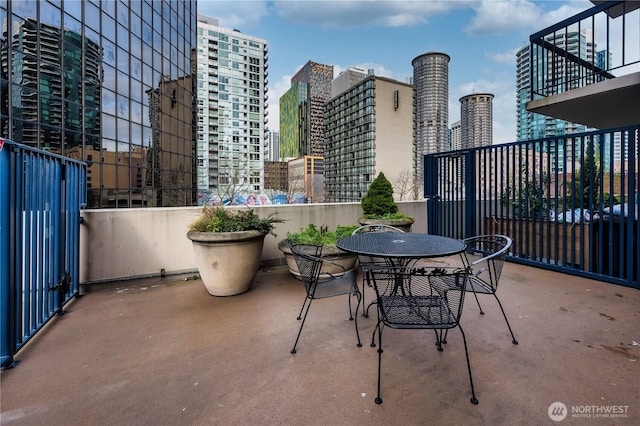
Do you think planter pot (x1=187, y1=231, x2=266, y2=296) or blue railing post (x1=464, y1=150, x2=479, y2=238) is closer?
planter pot (x1=187, y1=231, x2=266, y2=296)

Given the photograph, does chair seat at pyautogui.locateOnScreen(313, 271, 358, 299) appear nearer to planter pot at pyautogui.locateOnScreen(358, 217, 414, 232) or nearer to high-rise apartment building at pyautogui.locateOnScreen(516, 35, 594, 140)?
planter pot at pyautogui.locateOnScreen(358, 217, 414, 232)

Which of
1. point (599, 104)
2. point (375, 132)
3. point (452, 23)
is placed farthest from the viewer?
point (375, 132)

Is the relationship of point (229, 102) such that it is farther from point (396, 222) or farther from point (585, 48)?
point (396, 222)

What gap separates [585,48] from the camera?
5328 mm

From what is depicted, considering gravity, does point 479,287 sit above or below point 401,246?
below

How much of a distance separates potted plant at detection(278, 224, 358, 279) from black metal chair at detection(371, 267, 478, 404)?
1.45m

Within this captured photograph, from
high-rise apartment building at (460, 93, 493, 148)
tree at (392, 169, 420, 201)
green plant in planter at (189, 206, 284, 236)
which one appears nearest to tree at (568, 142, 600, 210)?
green plant in planter at (189, 206, 284, 236)

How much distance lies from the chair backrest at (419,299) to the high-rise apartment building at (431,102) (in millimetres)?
82535

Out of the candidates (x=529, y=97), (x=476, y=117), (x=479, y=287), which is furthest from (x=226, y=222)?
(x=476, y=117)

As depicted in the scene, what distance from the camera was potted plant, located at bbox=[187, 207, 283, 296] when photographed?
10.9ft

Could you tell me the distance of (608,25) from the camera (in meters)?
4.20

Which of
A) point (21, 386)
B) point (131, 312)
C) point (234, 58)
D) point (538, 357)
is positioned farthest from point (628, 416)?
point (234, 58)

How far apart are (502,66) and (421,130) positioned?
8155cm

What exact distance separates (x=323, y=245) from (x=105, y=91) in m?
21.1
